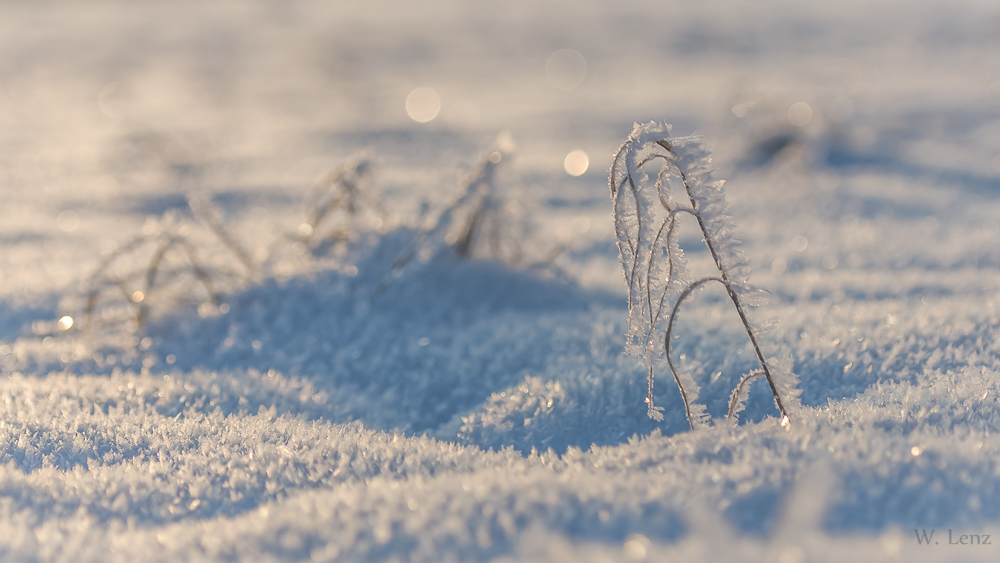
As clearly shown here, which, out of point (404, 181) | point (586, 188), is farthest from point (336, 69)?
point (586, 188)

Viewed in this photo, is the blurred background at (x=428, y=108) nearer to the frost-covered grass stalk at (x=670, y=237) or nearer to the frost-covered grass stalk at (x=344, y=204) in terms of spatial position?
the frost-covered grass stalk at (x=344, y=204)

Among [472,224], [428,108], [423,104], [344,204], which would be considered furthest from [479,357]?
[423,104]

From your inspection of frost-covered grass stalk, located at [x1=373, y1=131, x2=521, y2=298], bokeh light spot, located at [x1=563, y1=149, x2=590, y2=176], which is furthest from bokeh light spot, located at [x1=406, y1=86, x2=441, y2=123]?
frost-covered grass stalk, located at [x1=373, y1=131, x2=521, y2=298]

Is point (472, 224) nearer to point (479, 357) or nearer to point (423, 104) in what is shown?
point (479, 357)

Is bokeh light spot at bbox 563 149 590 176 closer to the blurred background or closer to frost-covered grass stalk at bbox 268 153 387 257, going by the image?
the blurred background

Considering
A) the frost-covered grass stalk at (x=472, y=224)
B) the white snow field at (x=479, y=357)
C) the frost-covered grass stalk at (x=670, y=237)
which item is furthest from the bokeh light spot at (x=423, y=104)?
the frost-covered grass stalk at (x=670, y=237)

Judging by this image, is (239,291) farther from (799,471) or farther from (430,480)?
(799,471)

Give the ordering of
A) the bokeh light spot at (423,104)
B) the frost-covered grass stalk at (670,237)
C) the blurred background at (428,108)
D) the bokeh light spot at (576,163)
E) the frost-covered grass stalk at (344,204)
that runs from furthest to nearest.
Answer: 1. the bokeh light spot at (423,104)
2. the bokeh light spot at (576,163)
3. the blurred background at (428,108)
4. the frost-covered grass stalk at (344,204)
5. the frost-covered grass stalk at (670,237)
